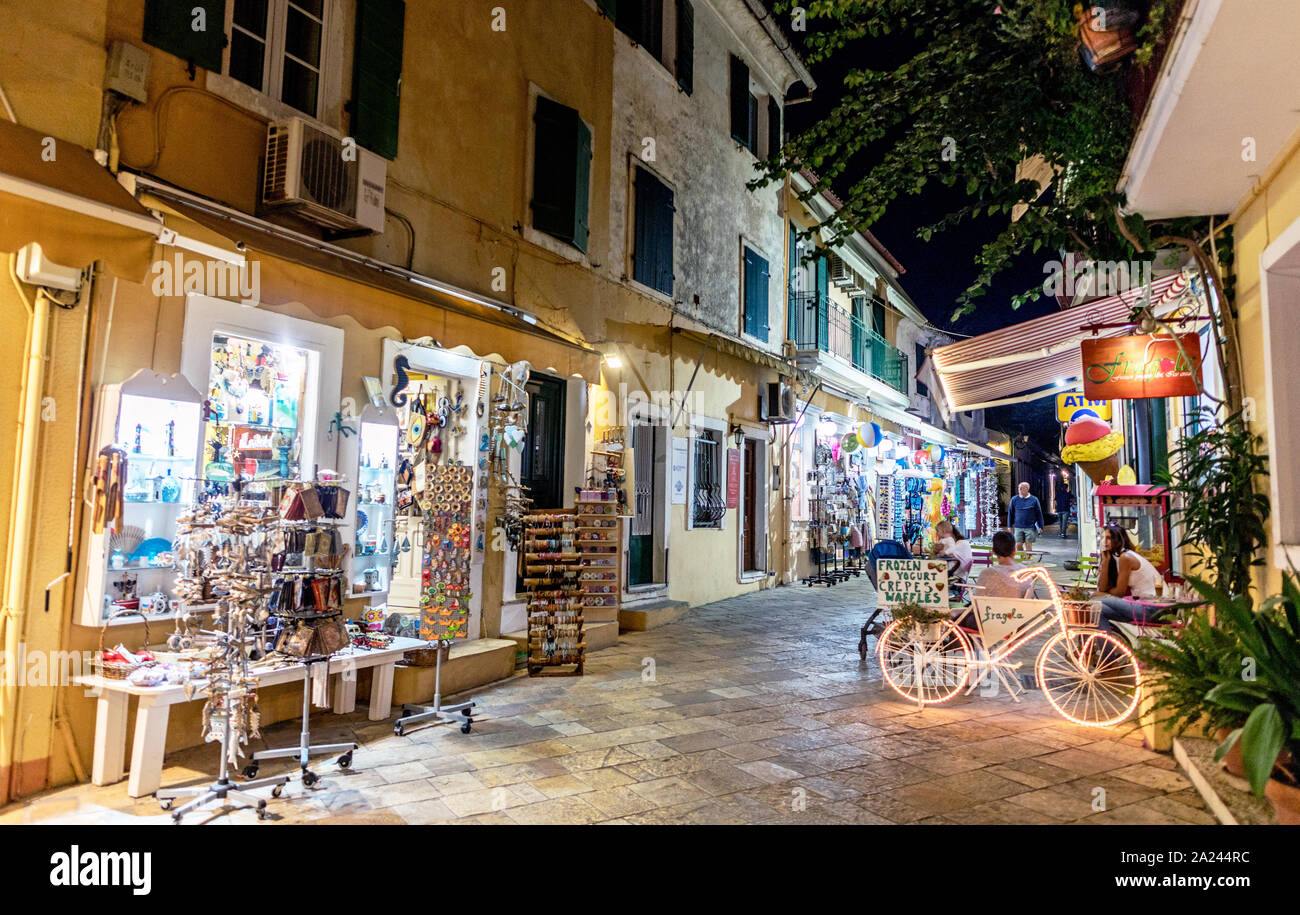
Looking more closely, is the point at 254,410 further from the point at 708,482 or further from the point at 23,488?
the point at 708,482

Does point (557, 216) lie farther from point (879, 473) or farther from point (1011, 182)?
point (879, 473)

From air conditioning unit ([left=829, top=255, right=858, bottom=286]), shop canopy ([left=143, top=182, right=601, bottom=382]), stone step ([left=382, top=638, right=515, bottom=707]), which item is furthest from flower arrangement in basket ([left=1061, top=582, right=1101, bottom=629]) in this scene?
air conditioning unit ([left=829, top=255, right=858, bottom=286])

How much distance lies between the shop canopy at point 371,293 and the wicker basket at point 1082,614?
555 cm

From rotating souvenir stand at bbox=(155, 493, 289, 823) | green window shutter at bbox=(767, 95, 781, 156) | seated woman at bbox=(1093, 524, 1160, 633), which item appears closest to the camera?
rotating souvenir stand at bbox=(155, 493, 289, 823)

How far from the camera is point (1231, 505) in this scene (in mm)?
5441

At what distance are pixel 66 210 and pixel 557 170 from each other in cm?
588

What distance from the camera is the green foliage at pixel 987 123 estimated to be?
6352mm

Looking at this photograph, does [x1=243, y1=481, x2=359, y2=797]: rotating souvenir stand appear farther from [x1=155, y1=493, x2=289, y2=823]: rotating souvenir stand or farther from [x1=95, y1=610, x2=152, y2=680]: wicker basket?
[x1=95, y1=610, x2=152, y2=680]: wicker basket

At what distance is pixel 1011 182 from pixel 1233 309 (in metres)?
2.71

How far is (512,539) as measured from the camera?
850 centimetres

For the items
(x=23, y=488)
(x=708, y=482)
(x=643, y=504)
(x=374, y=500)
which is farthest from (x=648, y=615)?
(x=23, y=488)

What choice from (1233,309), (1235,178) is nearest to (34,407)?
(1235,178)

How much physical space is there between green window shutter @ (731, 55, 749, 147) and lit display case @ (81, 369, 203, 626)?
1156cm

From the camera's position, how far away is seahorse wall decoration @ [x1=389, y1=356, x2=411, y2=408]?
702 cm
